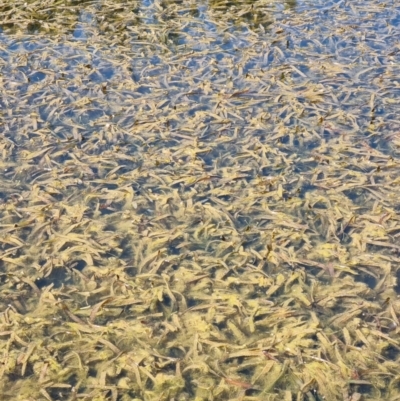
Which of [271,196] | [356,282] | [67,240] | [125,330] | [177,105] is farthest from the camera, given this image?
[177,105]

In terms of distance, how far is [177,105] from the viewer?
235 inches

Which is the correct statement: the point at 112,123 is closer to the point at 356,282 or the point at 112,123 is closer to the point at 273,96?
the point at 273,96

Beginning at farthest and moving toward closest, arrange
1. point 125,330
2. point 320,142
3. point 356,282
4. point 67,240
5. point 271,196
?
point 320,142
point 271,196
point 67,240
point 356,282
point 125,330

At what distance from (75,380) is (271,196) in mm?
2180

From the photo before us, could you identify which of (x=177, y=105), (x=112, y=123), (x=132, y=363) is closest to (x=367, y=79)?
(x=177, y=105)

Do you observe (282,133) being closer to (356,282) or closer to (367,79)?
(367,79)

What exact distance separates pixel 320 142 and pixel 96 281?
Result: 8.34 feet

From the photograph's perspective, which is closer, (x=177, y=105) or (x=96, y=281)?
(x=96, y=281)

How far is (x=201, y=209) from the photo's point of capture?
4652mm

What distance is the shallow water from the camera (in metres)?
3.51

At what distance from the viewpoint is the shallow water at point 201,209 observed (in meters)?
3.51

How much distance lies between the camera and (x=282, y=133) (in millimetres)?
5508

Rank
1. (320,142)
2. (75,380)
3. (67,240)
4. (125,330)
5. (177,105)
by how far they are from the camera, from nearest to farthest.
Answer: (75,380) → (125,330) → (67,240) → (320,142) → (177,105)

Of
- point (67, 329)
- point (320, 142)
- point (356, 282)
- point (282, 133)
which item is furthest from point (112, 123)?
point (356, 282)
